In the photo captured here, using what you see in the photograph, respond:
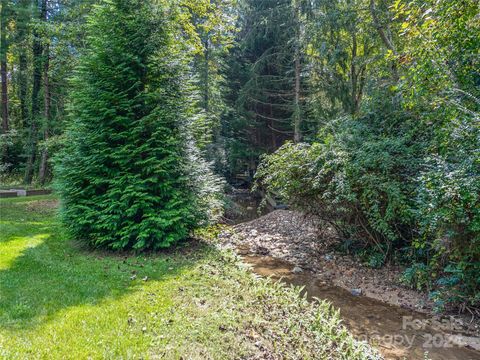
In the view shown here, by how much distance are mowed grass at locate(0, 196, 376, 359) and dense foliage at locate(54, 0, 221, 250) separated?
2.37 ft

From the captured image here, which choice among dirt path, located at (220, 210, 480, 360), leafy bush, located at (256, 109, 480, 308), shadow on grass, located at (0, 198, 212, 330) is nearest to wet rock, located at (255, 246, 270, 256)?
dirt path, located at (220, 210, 480, 360)

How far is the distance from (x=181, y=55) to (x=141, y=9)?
115 centimetres

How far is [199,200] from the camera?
22.1 feet

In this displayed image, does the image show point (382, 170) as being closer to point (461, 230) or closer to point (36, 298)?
point (461, 230)

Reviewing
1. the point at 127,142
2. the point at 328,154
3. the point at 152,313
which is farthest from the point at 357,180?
the point at 127,142

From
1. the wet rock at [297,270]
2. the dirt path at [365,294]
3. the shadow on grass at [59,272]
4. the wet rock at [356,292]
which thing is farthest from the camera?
the wet rock at [297,270]

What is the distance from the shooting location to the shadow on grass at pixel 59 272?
11.6 ft

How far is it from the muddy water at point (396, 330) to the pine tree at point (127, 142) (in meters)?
3.24

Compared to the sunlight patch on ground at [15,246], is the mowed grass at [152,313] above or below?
below

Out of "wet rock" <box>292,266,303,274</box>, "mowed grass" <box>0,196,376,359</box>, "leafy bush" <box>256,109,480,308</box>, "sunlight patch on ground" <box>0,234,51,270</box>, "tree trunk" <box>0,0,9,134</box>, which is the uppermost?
"tree trunk" <box>0,0,9,134</box>

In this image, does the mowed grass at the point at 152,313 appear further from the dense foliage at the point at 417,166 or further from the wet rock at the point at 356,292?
the dense foliage at the point at 417,166

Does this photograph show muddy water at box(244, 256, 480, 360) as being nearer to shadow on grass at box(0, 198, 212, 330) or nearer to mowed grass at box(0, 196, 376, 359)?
mowed grass at box(0, 196, 376, 359)

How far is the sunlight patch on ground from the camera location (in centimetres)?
511

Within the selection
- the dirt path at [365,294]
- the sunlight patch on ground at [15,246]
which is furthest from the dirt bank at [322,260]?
the sunlight patch on ground at [15,246]
